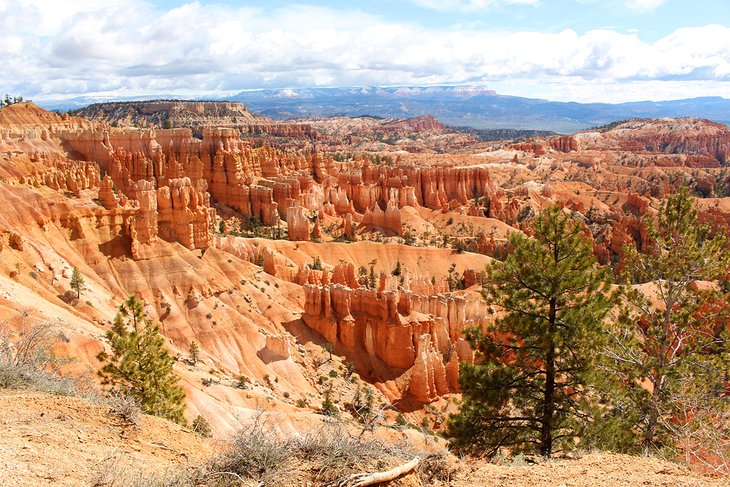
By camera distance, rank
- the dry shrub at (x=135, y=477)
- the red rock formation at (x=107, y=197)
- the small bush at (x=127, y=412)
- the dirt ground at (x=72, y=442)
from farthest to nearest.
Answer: the red rock formation at (x=107, y=197), the small bush at (x=127, y=412), the dirt ground at (x=72, y=442), the dry shrub at (x=135, y=477)

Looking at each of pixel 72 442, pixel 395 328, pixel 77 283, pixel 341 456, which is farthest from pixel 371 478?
pixel 395 328

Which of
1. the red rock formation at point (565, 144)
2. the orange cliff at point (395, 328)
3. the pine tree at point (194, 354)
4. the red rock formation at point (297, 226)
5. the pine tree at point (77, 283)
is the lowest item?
the orange cliff at point (395, 328)

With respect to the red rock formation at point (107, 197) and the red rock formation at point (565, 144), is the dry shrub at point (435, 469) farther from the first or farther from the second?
the red rock formation at point (565, 144)

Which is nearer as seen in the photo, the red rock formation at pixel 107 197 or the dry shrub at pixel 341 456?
the dry shrub at pixel 341 456

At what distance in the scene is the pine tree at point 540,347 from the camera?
12.1 meters

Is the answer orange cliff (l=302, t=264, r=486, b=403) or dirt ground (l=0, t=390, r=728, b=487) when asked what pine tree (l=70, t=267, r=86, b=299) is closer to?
orange cliff (l=302, t=264, r=486, b=403)

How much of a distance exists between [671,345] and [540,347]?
10.4 ft

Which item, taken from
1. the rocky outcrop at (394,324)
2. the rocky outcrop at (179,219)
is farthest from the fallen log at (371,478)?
the rocky outcrop at (179,219)

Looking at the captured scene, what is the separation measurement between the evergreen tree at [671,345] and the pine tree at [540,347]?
89cm

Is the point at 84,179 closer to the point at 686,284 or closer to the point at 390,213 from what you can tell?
the point at 390,213

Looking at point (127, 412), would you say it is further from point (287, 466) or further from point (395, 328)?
point (395, 328)

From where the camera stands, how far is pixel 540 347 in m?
12.3

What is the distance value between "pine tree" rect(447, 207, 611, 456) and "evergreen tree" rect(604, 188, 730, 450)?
2.93ft

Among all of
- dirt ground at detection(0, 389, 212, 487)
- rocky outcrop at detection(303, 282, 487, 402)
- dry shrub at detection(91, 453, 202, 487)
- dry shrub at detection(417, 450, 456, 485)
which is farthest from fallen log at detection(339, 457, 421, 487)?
rocky outcrop at detection(303, 282, 487, 402)
